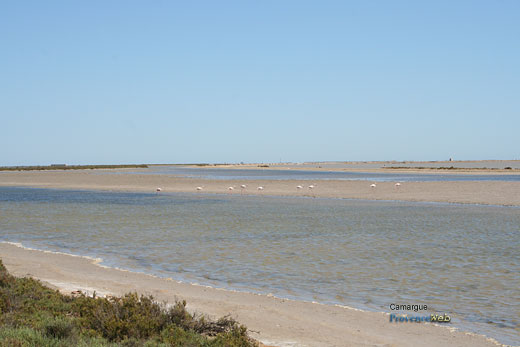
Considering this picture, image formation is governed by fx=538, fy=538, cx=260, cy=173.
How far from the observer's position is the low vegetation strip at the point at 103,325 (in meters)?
6.91

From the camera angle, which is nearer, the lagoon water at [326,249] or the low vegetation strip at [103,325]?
the low vegetation strip at [103,325]

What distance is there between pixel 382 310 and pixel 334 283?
235 centimetres

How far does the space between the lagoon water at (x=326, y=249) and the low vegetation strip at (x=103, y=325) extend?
12.1 feet

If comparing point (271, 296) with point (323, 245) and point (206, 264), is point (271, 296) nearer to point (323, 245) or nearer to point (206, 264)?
point (206, 264)

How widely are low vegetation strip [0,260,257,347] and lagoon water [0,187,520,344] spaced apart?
12.1 feet

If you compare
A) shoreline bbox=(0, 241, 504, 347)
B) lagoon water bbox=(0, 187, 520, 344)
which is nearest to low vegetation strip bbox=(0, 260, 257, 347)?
shoreline bbox=(0, 241, 504, 347)

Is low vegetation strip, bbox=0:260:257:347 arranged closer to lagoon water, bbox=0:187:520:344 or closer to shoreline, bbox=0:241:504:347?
shoreline, bbox=0:241:504:347

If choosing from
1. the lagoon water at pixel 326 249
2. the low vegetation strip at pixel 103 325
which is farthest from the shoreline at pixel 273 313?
the low vegetation strip at pixel 103 325

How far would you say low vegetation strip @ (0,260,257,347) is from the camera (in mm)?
6910

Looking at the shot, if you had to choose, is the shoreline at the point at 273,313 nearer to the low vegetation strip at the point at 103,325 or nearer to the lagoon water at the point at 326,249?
the lagoon water at the point at 326,249

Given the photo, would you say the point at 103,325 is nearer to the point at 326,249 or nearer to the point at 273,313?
the point at 273,313

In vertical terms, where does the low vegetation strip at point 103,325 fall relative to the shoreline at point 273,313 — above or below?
above

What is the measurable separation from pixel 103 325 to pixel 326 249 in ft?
34.0

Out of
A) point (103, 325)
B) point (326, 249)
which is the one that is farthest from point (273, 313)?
point (326, 249)
